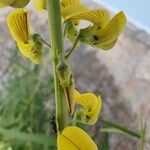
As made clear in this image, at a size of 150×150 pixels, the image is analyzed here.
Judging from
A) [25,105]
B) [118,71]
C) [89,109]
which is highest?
[89,109]

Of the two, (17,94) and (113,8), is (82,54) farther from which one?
(17,94)

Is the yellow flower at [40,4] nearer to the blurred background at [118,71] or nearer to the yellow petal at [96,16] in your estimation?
the yellow petal at [96,16]

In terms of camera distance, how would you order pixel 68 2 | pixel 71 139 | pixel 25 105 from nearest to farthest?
1. pixel 71 139
2. pixel 68 2
3. pixel 25 105

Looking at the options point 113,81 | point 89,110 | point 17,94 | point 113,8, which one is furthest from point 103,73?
point 89,110

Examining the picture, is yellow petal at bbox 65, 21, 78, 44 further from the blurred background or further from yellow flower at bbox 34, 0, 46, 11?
the blurred background

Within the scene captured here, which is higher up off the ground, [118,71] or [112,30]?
[112,30]

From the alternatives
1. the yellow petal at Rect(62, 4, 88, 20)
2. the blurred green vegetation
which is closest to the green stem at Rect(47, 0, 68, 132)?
the yellow petal at Rect(62, 4, 88, 20)

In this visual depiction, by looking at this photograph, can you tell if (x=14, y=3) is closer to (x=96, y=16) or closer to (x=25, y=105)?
(x=96, y=16)

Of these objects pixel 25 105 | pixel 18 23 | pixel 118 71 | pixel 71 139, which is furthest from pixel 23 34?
pixel 118 71
